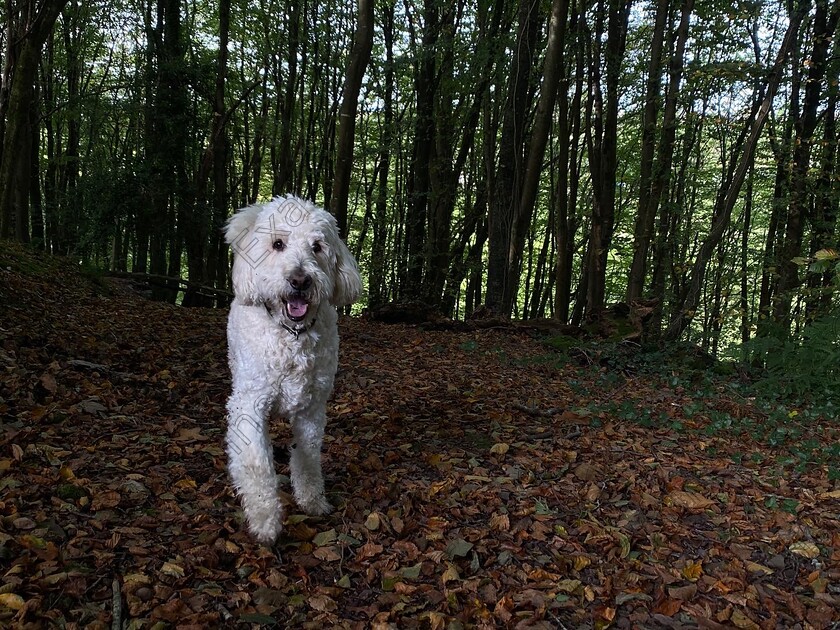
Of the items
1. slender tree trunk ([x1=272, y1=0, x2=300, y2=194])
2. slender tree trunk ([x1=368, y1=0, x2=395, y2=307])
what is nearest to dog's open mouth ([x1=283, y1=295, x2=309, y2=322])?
slender tree trunk ([x1=368, y1=0, x2=395, y2=307])

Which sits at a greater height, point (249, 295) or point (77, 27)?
point (77, 27)

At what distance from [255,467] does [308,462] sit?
408 mm

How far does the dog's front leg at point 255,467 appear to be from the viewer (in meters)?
2.90

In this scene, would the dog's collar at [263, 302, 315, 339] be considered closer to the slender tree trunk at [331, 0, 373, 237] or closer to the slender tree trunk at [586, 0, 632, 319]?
the slender tree trunk at [331, 0, 373, 237]

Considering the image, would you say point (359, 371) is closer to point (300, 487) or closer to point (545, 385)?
point (545, 385)

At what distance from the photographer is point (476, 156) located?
17.9 m

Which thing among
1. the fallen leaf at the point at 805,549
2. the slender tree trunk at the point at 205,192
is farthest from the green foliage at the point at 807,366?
the slender tree trunk at the point at 205,192

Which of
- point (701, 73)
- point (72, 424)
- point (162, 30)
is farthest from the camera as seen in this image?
point (162, 30)

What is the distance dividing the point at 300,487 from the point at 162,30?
12223 millimetres

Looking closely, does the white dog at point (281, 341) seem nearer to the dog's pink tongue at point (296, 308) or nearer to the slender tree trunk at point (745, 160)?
Result: the dog's pink tongue at point (296, 308)

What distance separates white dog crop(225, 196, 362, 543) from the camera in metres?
2.96

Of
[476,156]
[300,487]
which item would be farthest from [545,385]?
[476,156]

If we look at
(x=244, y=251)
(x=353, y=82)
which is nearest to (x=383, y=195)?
(x=353, y=82)

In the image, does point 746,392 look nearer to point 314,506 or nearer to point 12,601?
point 314,506
